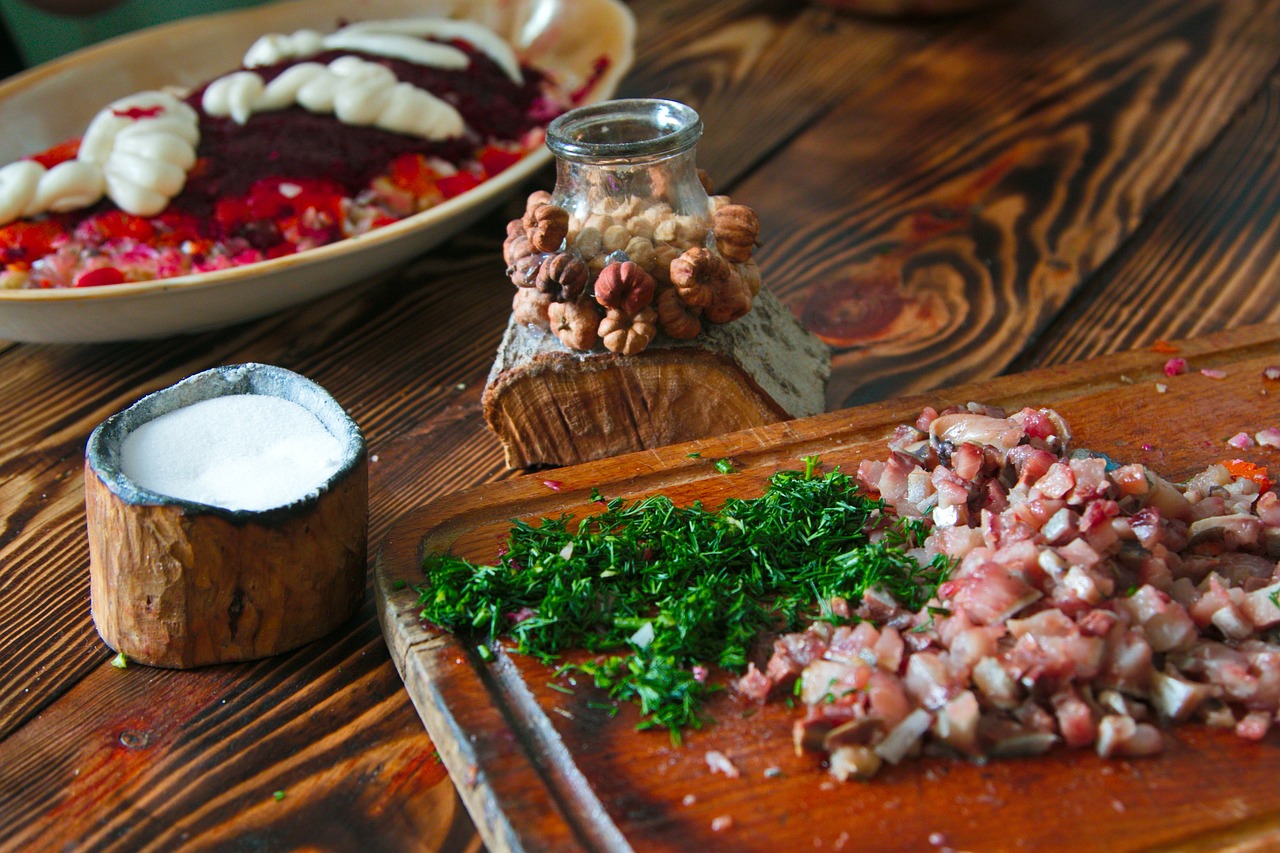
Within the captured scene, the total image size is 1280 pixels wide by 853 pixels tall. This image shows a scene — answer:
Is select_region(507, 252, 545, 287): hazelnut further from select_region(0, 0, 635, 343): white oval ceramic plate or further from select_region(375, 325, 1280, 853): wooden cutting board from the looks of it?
select_region(0, 0, 635, 343): white oval ceramic plate

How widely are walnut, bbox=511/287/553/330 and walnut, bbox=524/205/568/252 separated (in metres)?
0.08

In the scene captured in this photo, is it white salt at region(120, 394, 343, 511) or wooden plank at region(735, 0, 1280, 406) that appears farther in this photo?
wooden plank at region(735, 0, 1280, 406)

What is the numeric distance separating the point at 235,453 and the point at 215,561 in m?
0.23

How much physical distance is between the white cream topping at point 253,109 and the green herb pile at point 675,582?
1.48 meters

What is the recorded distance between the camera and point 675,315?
2098mm

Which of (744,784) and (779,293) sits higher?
(744,784)

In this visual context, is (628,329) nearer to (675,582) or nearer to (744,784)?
(675,582)

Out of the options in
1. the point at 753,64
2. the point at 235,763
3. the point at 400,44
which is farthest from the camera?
the point at 753,64

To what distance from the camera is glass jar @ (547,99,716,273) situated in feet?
6.92

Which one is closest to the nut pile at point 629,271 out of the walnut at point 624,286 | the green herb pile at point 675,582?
the walnut at point 624,286

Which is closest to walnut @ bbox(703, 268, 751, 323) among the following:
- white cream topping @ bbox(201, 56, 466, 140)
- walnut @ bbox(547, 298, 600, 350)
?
walnut @ bbox(547, 298, 600, 350)

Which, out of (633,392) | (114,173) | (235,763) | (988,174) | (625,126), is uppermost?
(625,126)

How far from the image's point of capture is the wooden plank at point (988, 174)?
2.90 meters

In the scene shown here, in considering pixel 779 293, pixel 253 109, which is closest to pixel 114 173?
pixel 253 109
